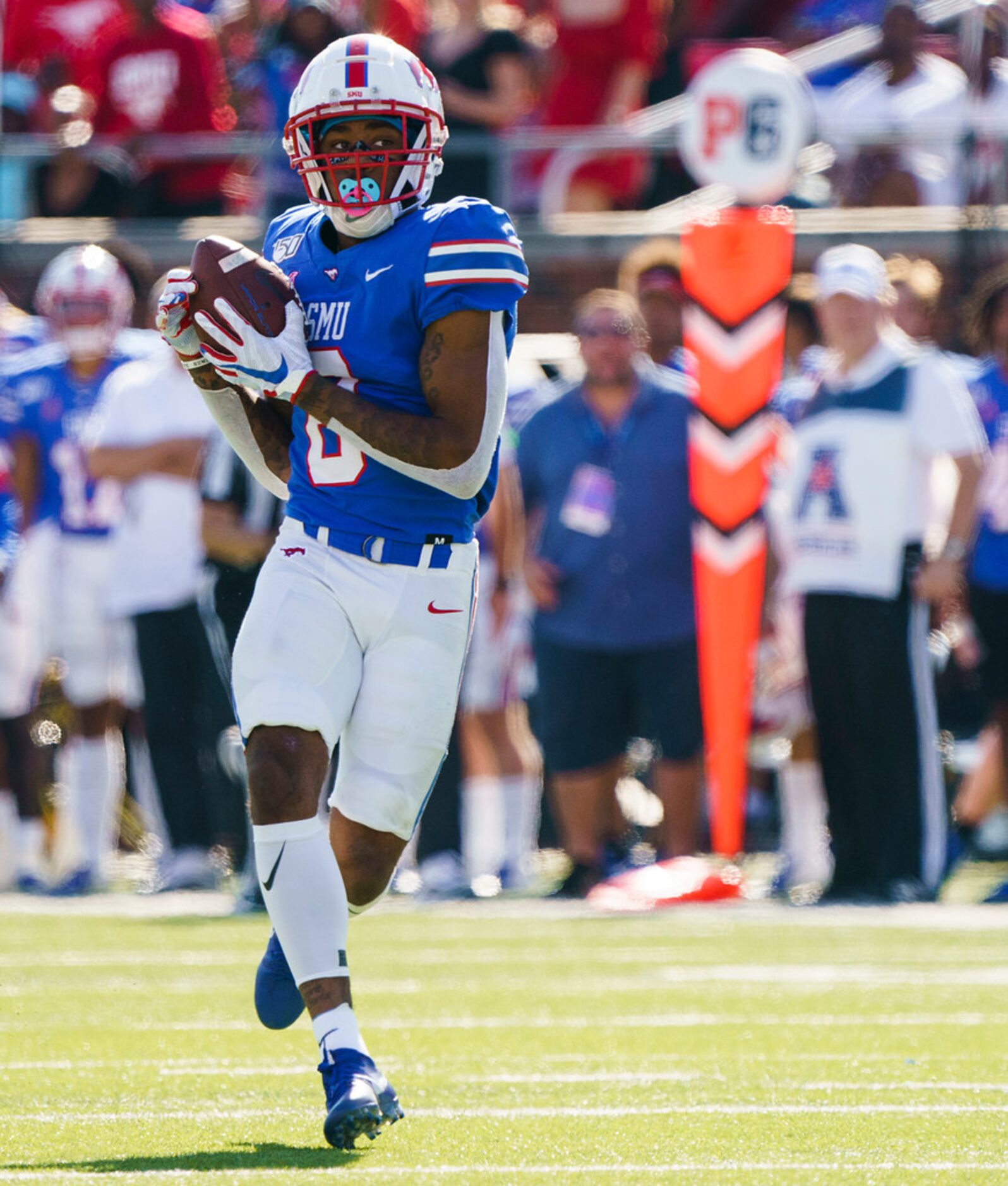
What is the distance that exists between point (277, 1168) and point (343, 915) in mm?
541

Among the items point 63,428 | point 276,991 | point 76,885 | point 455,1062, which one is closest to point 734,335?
point 63,428

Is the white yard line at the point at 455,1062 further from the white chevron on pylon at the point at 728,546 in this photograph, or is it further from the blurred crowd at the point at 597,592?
the white chevron on pylon at the point at 728,546

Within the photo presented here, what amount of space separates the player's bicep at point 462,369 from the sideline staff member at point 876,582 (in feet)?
12.4

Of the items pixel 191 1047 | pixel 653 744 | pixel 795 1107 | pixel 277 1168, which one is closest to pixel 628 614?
pixel 653 744

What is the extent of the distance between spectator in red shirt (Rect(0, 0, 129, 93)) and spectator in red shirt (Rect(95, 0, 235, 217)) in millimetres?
770

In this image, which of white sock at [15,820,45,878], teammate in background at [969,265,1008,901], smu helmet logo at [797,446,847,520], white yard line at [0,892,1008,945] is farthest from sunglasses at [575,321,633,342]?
white sock at [15,820,45,878]

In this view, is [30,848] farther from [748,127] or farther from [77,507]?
[748,127]

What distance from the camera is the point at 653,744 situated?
9.51 metres

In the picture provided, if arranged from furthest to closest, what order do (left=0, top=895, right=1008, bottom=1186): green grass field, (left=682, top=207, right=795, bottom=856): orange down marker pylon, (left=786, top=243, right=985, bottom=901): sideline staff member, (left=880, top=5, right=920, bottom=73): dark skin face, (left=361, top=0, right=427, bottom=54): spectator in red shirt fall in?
(left=361, top=0, right=427, bottom=54): spectator in red shirt
(left=880, top=5, right=920, bottom=73): dark skin face
(left=682, top=207, right=795, bottom=856): orange down marker pylon
(left=786, top=243, right=985, bottom=901): sideline staff member
(left=0, top=895, right=1008, bottom=1186): green grass field

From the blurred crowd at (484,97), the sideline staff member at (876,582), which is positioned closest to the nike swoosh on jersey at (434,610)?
the sideline staff member at (876,582)

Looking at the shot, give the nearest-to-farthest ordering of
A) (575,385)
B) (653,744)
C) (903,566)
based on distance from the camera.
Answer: (903,566)
(575,385)
(653,744)

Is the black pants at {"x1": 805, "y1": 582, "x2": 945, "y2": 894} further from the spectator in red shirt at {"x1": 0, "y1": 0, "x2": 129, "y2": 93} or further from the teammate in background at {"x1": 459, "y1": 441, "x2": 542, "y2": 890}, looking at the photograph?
the spectator in red shirt at {"x1": 0, "y1": 0, "x2": 129, "y2": 93}

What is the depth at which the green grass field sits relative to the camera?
362cm

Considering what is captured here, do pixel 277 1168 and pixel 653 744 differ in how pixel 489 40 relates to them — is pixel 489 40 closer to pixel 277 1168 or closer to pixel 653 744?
pixel 653 744
